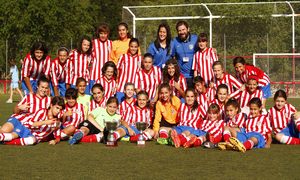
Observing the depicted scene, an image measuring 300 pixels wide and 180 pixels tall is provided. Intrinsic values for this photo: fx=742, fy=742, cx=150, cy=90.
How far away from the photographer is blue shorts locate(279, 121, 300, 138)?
1042cm

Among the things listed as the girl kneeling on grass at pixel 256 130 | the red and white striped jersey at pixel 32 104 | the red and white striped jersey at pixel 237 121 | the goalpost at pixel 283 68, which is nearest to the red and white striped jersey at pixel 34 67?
the red and white striped jersey at pixel 32 104

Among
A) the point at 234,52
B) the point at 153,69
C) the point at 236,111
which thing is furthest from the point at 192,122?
the point at 234,52

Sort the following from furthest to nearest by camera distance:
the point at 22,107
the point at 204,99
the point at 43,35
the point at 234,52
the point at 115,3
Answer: the point at 115,3
the point at 43,35
the point at 234,52
the point at 204,99
the point at 22,107

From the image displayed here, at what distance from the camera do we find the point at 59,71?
12227 mm

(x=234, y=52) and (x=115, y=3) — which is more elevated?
(x=115, y=3)

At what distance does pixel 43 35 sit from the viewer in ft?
108

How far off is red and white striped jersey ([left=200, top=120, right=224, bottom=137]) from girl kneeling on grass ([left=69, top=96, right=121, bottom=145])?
1281 mm

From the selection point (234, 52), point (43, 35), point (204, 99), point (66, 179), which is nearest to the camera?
point (66, 179)

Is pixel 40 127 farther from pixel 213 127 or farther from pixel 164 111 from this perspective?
pixel 213 127

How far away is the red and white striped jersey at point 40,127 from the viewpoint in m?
10.2

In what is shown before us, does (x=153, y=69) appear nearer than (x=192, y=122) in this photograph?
No

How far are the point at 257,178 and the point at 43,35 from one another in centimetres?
2652

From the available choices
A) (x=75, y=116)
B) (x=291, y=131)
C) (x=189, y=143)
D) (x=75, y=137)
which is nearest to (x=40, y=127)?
(x=75, y=137)

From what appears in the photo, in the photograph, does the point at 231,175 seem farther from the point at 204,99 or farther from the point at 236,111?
the point at 204,99
